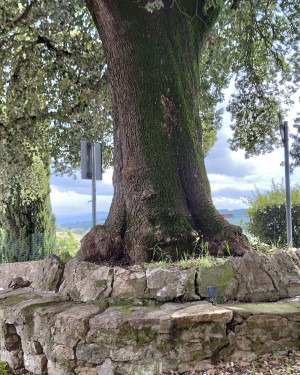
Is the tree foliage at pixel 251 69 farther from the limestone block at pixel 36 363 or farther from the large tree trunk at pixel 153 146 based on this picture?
the limestone block at pixel 36 363

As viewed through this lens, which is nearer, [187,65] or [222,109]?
[187,65]

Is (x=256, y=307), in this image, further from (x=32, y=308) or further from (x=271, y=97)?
(x=271, y=97)

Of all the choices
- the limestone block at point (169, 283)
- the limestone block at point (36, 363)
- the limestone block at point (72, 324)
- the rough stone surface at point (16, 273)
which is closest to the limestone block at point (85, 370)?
the limestone block at point (72, 324)

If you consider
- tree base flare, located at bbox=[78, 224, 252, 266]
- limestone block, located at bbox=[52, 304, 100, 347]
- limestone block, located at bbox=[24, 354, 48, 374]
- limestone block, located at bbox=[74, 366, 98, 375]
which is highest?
tree base flare, located at bbox=[78, 224, 252, 266]

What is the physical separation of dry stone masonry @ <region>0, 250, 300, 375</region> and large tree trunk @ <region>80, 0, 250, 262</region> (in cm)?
43

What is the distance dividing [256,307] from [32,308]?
230 centimetres

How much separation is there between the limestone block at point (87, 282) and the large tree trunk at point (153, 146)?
0.81ft

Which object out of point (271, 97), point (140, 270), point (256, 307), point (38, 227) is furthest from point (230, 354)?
point (38, 227)

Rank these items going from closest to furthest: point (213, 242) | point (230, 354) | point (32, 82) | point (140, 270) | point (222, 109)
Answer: point (230, 354), point (140, 270), point (213, 242), point (32, 82), point (222, 109)

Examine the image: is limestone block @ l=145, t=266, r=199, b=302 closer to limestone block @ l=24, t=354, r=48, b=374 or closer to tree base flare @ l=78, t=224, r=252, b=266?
tree base flare @ l=78, t=224, r=252, b=266

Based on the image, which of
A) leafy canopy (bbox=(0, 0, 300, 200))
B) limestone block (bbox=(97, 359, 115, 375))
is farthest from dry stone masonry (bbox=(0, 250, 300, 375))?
leafy canopy (bbox=(0, 0, 300, 200))

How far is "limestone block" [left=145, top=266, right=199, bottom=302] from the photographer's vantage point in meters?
3.82

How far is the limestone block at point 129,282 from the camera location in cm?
392

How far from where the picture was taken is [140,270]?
13.2 feet
